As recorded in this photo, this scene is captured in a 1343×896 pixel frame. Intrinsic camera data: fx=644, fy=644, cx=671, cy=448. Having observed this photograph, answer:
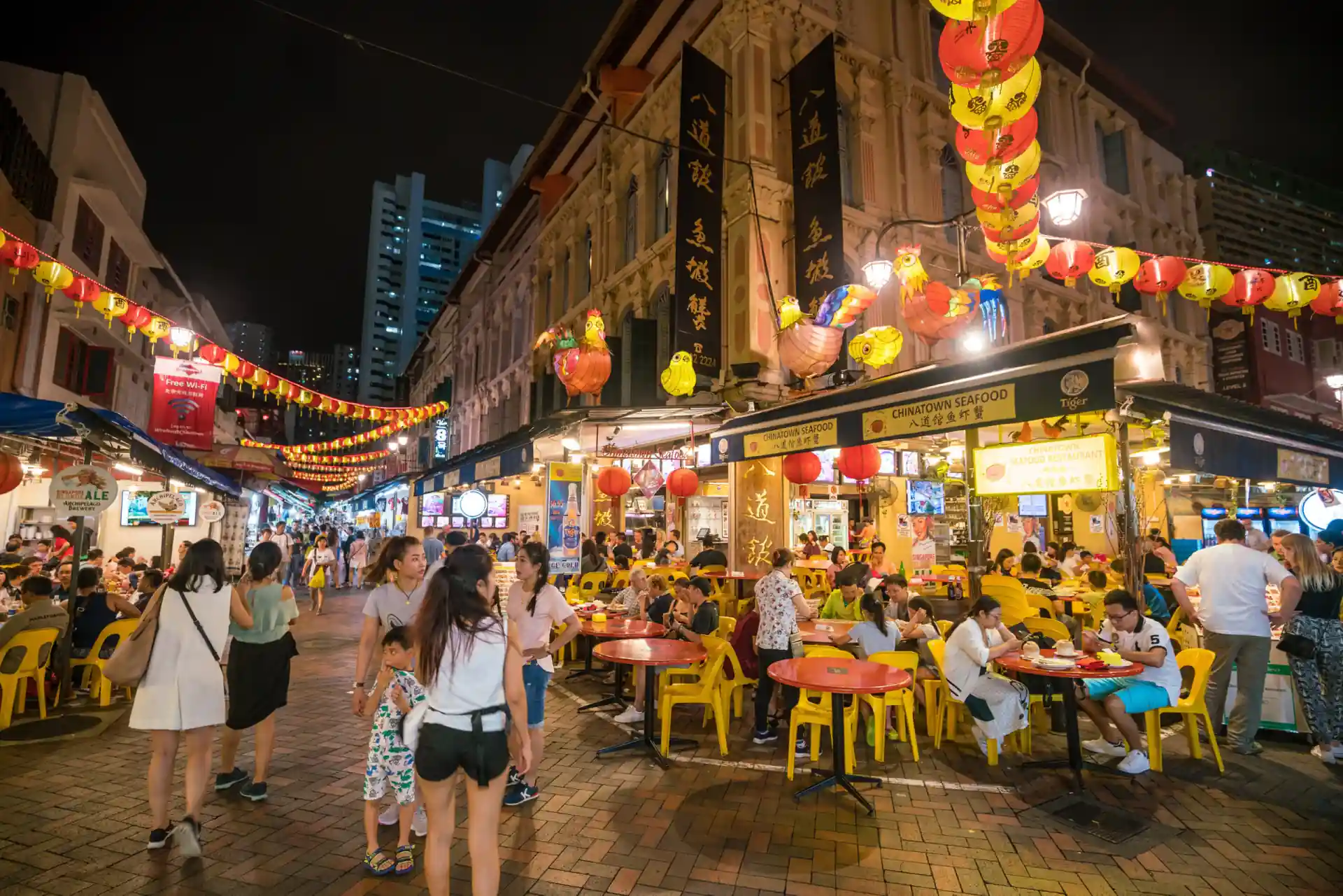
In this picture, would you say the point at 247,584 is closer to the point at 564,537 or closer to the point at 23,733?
the point at 23,733

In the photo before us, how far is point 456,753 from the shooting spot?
2.95 meters

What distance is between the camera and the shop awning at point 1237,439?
20.6ft

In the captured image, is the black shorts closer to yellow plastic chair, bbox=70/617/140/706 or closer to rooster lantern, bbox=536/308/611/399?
yellow plastic chair, bbox=70/617/140/706

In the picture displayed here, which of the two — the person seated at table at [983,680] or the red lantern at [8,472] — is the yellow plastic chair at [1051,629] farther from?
the red lantern at [8,472]

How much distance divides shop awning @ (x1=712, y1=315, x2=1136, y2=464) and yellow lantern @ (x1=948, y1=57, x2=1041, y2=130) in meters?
1.91

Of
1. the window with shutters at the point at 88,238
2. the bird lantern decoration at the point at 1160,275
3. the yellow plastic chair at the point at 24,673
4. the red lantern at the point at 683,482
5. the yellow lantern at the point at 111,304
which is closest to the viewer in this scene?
the yellow plastic chair at the point at 24,673

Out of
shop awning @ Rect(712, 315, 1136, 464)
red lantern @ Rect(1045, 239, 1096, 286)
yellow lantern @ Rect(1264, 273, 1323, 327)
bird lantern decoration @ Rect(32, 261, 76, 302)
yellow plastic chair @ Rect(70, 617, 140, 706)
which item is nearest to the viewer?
shop awning @ Rect(712, 315, 1136, 464)

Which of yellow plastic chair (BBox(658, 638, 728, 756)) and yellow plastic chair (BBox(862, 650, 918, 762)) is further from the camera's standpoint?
yellow plastic chair (BBox(658, 638, 728, 756))

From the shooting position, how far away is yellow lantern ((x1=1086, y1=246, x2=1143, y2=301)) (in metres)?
8.57

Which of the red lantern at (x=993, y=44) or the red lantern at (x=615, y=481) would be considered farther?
the red lantern at (x=615, y=481)

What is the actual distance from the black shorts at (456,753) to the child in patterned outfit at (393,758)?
2.91 ft

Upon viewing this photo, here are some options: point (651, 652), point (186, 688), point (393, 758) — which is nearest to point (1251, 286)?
point (651, 652)

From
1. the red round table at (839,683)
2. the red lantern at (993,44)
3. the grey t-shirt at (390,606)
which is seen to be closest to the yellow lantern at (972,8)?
the red lantern at (993,44)

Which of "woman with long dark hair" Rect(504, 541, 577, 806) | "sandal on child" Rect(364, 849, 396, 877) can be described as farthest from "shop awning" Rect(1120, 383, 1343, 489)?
"sandal on child" Rect(364, 849, 396, 877)
